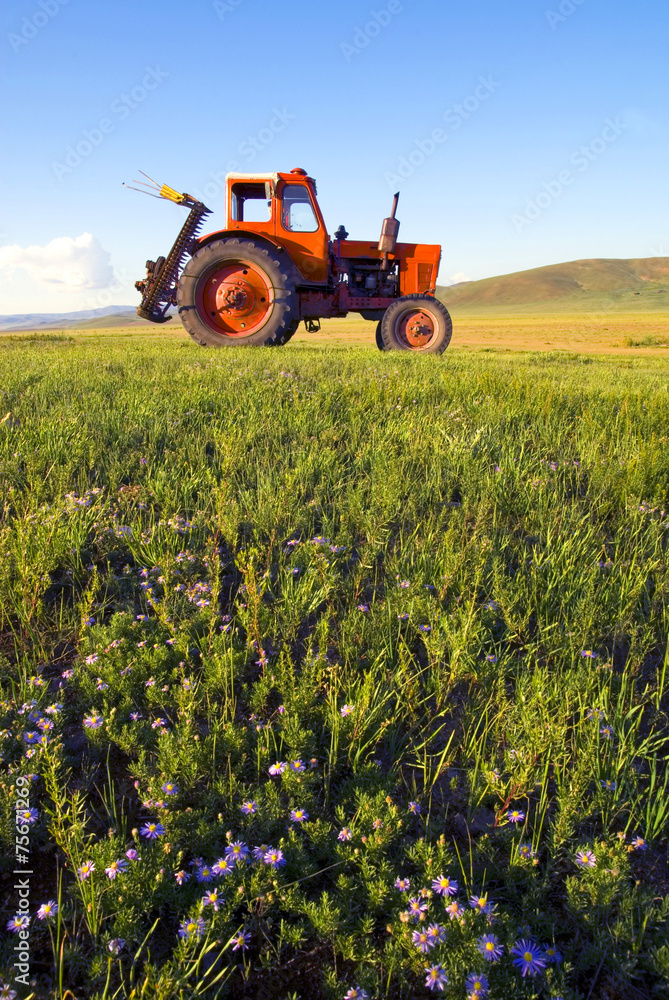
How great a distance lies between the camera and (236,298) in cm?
984

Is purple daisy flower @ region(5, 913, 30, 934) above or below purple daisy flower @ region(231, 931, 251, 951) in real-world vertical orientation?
above

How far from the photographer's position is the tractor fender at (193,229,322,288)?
9.67 m

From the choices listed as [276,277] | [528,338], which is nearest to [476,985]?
[276,277]

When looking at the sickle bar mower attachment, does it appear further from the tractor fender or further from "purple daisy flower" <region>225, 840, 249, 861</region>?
"purple daisy flower" <region>225, 840, 249, 861</region>

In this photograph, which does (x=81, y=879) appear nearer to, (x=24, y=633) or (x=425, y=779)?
(x=425, y=779)

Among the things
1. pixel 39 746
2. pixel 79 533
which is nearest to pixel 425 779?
pixel 39 746

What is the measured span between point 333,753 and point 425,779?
30 centimetres

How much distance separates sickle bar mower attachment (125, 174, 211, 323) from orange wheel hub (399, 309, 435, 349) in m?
4.09

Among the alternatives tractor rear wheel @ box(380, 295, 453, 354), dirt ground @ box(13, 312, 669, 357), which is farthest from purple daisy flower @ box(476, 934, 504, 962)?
dirt ground @ box(13, 312, 669, 357)

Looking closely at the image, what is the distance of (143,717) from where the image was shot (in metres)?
1.99

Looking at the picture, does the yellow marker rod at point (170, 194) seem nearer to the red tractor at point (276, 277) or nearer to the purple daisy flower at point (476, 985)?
the red tractor at point (276, 277)

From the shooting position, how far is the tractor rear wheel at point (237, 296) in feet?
31.1

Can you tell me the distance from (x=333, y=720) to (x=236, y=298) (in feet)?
30.1

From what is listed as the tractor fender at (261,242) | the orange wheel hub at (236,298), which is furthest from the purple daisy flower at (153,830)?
the tractor fender at (261,242)
